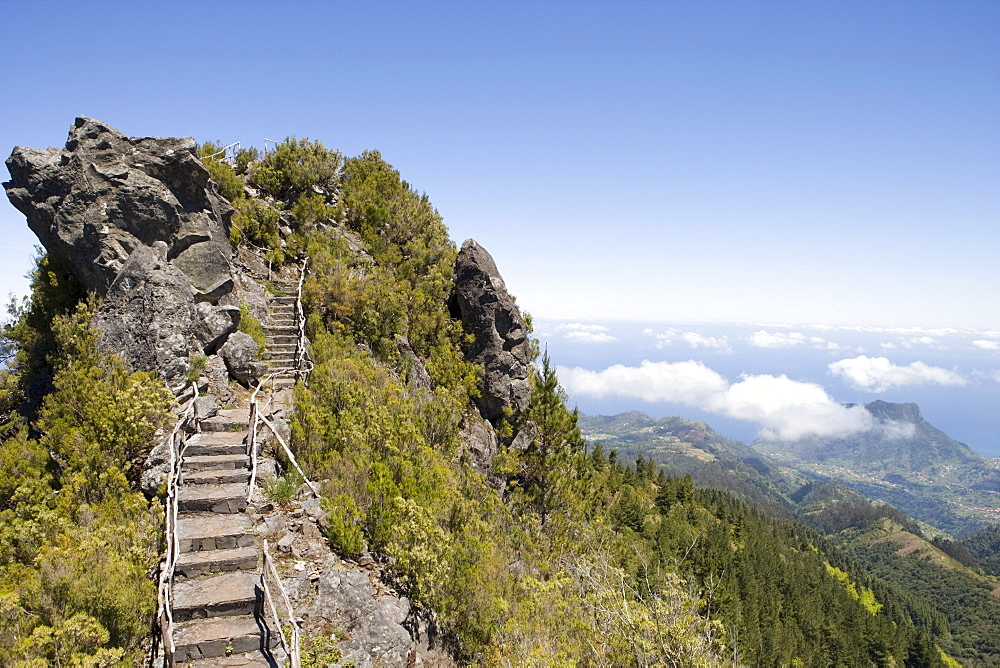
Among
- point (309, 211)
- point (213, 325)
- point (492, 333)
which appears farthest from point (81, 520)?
point (309, 211)

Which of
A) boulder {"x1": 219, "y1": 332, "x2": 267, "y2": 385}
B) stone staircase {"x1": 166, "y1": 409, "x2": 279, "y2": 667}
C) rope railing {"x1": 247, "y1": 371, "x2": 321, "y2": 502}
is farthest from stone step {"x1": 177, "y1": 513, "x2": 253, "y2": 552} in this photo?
boulder {"x1": 219, "y1": 332, "x2": 267, "y2": 385}

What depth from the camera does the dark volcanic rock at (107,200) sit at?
483 inches

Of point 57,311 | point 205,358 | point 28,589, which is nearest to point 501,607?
point 28,589

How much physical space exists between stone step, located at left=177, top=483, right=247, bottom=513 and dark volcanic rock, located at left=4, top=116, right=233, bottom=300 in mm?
6897

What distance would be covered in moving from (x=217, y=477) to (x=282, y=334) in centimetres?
844

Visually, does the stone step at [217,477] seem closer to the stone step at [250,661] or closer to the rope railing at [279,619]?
the rope railing at [279,619]

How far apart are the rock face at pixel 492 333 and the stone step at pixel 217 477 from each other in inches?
498

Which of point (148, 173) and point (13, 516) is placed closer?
point (13, 516)

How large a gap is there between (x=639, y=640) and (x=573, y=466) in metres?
11.7

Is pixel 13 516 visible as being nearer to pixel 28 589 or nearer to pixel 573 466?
pixel 28 589

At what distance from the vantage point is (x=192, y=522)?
8062 mm

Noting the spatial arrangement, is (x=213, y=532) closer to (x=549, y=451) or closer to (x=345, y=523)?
(x=345, y=523)

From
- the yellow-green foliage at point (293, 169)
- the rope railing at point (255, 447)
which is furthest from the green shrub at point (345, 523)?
the yellow-green foliage at point (293, 169)

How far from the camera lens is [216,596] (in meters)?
6.74
